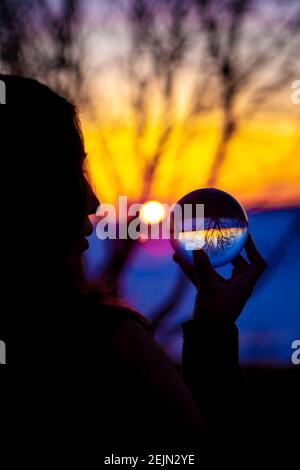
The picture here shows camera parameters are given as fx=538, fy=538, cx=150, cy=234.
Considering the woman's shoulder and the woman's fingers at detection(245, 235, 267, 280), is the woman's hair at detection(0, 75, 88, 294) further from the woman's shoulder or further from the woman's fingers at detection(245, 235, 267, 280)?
the woman's fingers at detection(245, 235, 267, 280)

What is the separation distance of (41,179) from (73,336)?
1.58 feet

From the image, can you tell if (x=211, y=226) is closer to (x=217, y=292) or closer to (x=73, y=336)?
(x=217, y=292)

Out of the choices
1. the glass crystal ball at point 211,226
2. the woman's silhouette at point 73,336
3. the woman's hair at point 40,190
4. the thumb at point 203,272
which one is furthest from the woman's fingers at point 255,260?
the woman's hair at point 40,190

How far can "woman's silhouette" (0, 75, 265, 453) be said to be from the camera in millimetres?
1354

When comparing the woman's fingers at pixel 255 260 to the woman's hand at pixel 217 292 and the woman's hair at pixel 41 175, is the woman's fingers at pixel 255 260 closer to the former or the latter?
the woman's hand at pixel 217 292

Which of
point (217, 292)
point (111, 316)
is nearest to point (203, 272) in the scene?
point (217, 292)

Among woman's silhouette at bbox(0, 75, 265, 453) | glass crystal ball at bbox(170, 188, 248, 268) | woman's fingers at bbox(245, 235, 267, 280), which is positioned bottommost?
woman's silhouette at bbox(0, 75, 265, 453)

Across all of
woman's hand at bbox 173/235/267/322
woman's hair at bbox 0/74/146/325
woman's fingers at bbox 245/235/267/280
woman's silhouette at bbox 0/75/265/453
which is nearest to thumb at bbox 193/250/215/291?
woman's hand at bbox 173/235/267/322

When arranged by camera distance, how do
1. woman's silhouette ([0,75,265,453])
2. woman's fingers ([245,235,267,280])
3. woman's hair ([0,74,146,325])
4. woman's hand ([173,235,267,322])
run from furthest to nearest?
woman's fingers ([245,235,267,280])
woman's hand ([173,235,267,322])
woman's hair ([0,74,146,325])
woman's silhouette ([0,75,265,453])

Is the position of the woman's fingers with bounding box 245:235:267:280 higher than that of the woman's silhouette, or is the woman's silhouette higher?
the woman's fingers with bounding box 245:235:267:280

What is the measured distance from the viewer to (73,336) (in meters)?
1.42

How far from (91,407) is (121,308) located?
0.86ft

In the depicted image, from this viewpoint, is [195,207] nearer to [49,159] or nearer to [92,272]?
→ [49,159]

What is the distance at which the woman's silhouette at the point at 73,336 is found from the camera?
1354 mm
